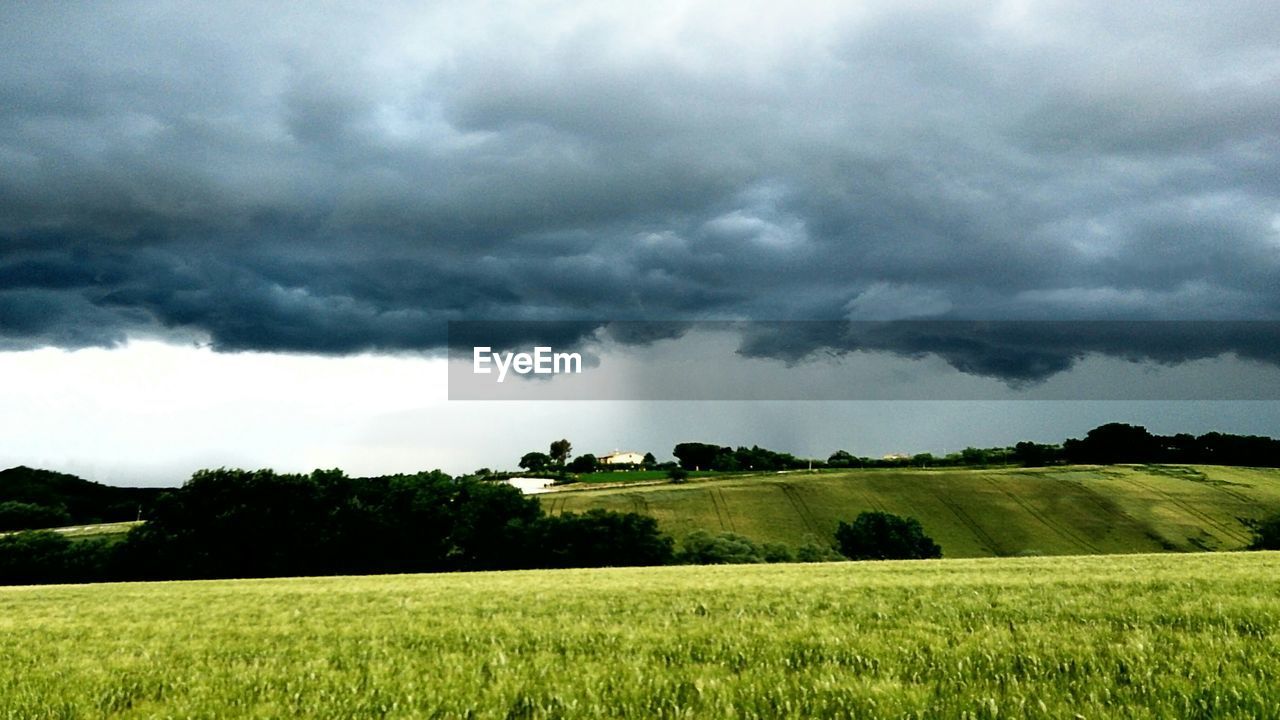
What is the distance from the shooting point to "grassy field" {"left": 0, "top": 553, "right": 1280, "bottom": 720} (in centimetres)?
677

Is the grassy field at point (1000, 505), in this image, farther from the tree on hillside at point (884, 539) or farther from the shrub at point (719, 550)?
the shrub at point (719, 550)

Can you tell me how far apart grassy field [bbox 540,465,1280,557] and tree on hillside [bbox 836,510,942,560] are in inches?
157

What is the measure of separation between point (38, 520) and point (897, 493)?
166m

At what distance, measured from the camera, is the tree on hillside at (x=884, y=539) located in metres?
119

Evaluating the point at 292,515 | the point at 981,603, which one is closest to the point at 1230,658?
the point at 981,603

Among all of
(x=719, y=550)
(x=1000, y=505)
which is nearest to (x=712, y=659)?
(x=719, y=550)

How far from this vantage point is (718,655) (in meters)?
8.96

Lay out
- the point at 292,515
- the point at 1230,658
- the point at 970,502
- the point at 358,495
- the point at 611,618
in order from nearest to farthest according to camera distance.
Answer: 1. the point at 1230,658
2. the point at 611,618
3. the point at 292,515
4. the point at 358,495
5. the point at 970,502

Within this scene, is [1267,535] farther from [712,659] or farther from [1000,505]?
[712,659]

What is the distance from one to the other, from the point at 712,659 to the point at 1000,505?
6010 inches

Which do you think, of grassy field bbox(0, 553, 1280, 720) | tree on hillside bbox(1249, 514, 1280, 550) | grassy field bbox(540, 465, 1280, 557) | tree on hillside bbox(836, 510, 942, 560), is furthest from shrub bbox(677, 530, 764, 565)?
tree on hillside bbox(1249, 514, 1280, 550)

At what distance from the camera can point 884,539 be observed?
394 ft

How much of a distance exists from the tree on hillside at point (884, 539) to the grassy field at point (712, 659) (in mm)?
110090

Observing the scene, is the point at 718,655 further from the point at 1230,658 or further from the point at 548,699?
the point at 1230,658
